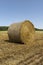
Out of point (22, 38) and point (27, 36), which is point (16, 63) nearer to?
point (22, 38)

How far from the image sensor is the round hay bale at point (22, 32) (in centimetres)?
1069

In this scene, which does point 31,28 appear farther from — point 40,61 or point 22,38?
point 40,61

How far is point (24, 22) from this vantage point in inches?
444

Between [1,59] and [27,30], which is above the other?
[27,30]

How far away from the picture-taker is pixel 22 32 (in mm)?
10875

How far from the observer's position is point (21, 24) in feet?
35.7

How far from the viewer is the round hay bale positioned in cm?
1069

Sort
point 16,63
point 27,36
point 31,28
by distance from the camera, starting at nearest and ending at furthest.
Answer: point 16,63, point 27,36, point 31,28

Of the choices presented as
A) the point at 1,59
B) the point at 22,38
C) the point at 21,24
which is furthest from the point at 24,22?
the point at 1,59

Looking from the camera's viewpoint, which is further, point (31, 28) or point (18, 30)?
point (31, 28)

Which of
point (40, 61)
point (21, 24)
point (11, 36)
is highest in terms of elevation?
point (21, 24)

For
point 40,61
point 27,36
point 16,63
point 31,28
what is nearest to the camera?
point 16,63

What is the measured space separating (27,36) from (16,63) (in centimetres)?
594

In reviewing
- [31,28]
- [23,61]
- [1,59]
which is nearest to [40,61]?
[23,61]
